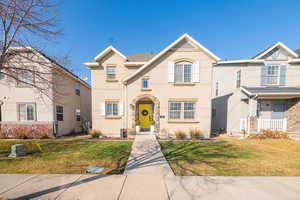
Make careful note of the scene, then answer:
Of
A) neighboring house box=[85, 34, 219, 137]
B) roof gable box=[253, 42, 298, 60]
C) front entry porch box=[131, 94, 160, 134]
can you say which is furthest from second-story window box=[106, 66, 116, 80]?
roof gable box=[253, 42, 298, 60]

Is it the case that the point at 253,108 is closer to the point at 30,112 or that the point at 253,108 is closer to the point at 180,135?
the point at 180,135

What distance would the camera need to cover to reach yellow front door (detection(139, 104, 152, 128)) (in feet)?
33.5

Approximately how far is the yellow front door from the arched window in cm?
334

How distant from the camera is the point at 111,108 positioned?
10.2 m

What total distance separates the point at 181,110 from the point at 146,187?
7.11 m

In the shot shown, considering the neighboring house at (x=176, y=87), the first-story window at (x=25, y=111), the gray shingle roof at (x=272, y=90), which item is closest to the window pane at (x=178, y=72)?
the neighboring house at (x=176, y=87)

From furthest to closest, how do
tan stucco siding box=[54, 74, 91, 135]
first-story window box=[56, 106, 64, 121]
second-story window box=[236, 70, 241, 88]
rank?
second-story window box=[236, 70, 241, 88] → tan stucco siding box=[54, 74, 91, 135] → first-story window box=[56, 106, 64, 121]

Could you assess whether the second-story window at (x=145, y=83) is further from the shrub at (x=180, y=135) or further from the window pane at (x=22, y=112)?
the window pane at (x=22, y=112)

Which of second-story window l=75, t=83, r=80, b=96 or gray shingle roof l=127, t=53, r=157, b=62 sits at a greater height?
gray shingle roof l=127, t=53, r=157, b=62

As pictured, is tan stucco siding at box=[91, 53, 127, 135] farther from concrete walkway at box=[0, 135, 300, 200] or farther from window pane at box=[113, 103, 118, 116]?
concrete walkway at box=[0, 135, 300, 200]

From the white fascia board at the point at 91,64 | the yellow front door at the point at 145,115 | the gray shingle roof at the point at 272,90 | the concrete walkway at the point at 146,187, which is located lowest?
the concrete walkway at the point at 146,187

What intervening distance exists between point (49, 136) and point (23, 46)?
786 cm

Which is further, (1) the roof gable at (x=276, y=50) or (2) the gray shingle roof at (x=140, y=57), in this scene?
(2) the gray shingle roof at (x=140, y=57)

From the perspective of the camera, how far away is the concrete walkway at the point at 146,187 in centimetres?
277
